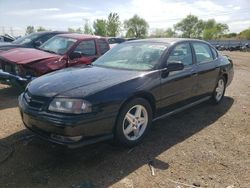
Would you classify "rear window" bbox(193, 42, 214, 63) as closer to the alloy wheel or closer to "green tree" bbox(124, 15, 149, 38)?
the alloy wheel

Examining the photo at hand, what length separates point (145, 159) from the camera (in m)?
3.85

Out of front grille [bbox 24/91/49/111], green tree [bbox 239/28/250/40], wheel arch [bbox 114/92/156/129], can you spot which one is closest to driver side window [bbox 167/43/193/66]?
wheel arch [bbox 114/92/156/129]

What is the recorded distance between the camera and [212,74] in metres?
5.97

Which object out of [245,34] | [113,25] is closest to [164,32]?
[245,34]

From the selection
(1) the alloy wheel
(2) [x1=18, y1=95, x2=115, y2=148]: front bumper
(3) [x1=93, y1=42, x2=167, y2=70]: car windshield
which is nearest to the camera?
(2) [x1=18, y1=95, x2=115, y2=148]: front bumper

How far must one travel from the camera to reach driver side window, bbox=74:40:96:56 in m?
7.50

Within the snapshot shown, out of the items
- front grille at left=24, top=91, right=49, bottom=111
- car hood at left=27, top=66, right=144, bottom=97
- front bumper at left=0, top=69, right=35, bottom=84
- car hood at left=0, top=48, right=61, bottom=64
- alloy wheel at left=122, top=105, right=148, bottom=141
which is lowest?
alloy wheel at left=122, top=105, right=148, bottom=141

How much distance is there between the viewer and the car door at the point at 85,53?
722 centimetres

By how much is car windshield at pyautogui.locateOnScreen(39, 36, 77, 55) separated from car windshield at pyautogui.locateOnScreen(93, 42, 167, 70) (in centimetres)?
238

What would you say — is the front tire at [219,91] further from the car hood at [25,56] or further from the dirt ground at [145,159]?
the car hood at [25,56]

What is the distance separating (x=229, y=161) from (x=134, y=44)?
8.62 ft

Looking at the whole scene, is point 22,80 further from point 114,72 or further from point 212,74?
point 212,74

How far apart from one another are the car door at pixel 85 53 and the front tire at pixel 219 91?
318cm

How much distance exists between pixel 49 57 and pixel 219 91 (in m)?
4.04
